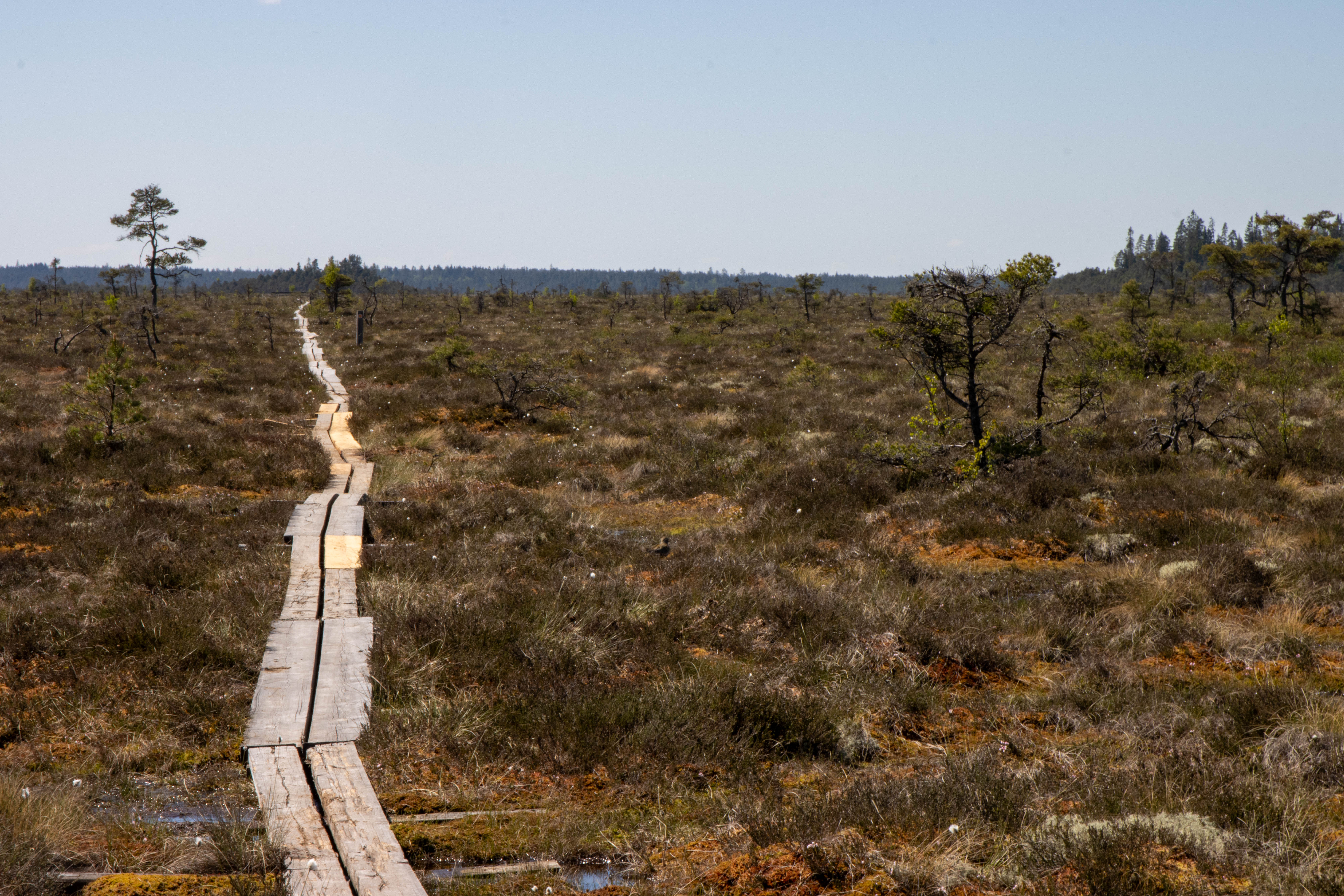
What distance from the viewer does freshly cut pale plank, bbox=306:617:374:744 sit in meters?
5.24

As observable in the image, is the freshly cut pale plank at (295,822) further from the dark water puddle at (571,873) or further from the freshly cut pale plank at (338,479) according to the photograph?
the freshly cut pale plank at (338,479)

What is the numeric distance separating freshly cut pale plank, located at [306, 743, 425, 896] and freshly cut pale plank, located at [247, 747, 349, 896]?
2.0 inches

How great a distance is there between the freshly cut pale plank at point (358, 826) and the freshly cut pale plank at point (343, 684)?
0.56 ft

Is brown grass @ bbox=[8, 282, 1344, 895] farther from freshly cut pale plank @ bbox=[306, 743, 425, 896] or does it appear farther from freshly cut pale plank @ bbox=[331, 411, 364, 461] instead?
freshly cut pale plank @ bbox=[331, 411, 364, 461]

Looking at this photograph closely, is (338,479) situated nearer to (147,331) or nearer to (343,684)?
(343,684)

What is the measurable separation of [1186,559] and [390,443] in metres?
14.6

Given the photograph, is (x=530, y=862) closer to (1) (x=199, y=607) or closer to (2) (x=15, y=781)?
(2) (x=15, y=781)

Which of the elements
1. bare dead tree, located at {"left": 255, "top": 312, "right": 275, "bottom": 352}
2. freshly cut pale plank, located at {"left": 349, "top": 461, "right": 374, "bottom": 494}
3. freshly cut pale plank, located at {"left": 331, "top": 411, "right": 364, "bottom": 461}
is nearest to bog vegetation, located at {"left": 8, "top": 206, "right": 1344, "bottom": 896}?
freshly cut pale plank, located at {"left": 349, "top": 461, "right": 374, "bottom": 494}

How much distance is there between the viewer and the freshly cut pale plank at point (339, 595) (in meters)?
7.38

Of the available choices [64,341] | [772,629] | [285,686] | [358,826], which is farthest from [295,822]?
[64,341]

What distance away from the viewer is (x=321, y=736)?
203 inches

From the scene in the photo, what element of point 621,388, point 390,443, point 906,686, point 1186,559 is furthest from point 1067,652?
point 621,388

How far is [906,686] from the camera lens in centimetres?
624

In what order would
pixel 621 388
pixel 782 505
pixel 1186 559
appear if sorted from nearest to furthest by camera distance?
pixel 1186 559 < pixel 782 505 < pixel 621 388
